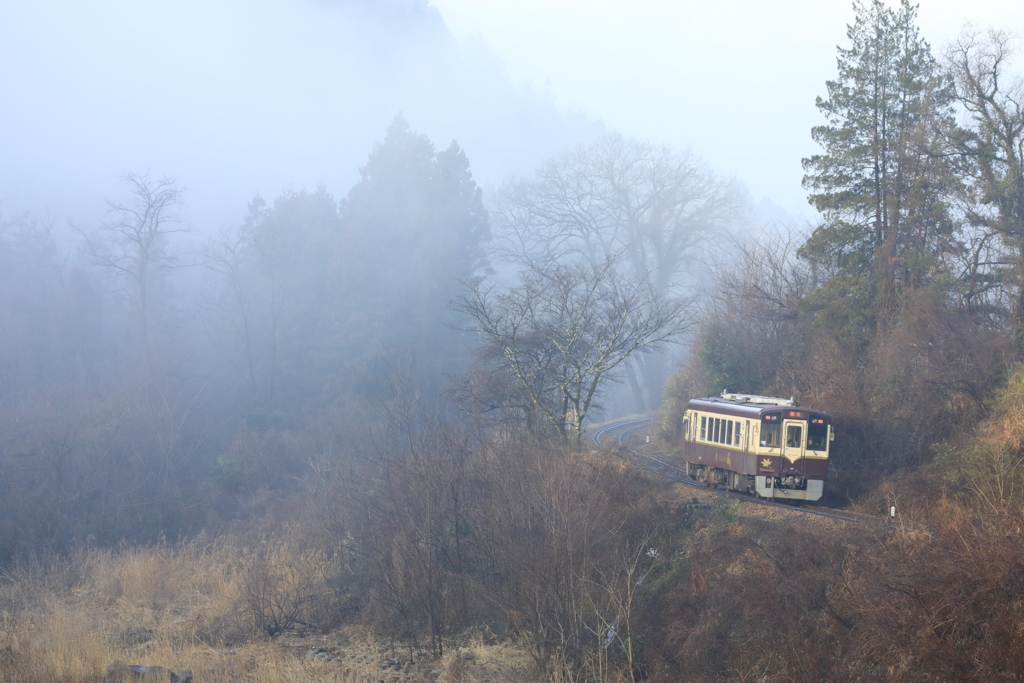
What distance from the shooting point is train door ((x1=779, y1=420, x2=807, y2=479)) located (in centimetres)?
1759

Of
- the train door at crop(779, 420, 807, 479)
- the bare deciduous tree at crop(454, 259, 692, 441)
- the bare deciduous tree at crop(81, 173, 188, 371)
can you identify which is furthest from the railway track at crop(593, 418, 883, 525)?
the bare deciduous tree at crop(81, 173, 188, 371)

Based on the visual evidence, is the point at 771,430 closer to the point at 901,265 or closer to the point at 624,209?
the point at 901,265

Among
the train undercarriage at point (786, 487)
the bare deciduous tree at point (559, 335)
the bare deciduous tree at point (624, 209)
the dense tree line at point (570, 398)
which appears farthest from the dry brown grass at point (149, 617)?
the bare deciduous tree at point (624, 209)

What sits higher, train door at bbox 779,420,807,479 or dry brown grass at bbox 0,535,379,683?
train door at bbox 779,420,807,479

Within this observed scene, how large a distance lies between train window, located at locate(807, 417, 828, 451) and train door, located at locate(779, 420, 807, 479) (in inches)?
6.4

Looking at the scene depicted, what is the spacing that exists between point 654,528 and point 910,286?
1220cm

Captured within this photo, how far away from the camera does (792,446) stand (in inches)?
694

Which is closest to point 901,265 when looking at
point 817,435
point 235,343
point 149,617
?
point 817,435

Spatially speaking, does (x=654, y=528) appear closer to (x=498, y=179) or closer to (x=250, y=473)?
(x=250, y=473)

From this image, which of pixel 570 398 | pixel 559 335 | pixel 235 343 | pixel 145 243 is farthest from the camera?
pixel 235 343

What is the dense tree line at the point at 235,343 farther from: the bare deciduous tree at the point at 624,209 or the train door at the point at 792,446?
the train door at the point at 792,446

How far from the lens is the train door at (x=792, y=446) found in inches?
693

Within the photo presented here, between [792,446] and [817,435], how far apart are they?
0.70 meters

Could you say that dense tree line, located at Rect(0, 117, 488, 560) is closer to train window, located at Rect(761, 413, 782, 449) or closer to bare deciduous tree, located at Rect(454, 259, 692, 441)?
bare deciduous tree, located at Rect(454, 259, 692, 441)
